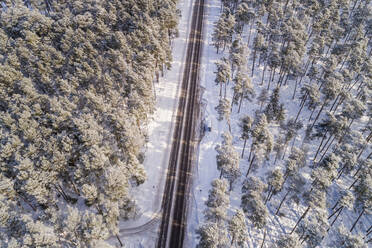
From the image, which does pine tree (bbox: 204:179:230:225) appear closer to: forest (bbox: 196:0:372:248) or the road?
forest (bbox: 196:0:372:248)

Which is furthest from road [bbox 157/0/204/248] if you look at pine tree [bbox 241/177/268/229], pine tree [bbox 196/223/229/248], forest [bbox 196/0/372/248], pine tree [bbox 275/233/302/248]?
pine tree [bbox 275/233/302/248]

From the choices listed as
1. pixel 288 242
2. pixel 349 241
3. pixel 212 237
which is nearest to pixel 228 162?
pixel 212 237

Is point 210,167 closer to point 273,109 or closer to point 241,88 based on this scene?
point 273,109

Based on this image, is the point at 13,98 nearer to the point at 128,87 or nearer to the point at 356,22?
the point at 128,87

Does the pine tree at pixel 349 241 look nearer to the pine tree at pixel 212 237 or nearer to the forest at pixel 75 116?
the pine tree at pixel 212 237

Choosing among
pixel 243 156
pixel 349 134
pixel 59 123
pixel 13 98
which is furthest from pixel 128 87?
pixel 349 134

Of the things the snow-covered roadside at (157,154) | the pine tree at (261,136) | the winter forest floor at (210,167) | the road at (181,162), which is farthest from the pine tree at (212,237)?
the pine tree at (261,136)
